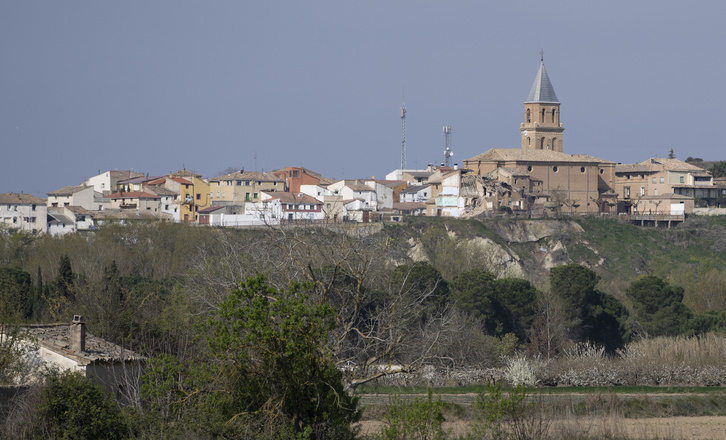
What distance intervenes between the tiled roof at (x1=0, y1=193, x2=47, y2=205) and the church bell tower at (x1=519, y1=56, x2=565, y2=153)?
1853 inches

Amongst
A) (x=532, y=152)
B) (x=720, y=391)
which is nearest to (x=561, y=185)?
(x=532, y=152)

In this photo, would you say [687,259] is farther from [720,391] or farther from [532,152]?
[720,391]

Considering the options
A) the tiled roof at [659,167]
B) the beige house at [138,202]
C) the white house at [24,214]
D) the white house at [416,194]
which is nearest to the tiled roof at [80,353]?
the white house at [24,214]

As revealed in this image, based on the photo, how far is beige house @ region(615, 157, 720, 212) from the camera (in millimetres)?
86938

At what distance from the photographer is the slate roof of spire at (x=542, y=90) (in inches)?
4026

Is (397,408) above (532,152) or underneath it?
underneath

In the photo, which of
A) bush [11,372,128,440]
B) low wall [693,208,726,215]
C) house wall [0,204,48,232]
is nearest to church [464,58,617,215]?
low wall [693,208,726,215]

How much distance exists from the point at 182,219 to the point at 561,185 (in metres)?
31.7

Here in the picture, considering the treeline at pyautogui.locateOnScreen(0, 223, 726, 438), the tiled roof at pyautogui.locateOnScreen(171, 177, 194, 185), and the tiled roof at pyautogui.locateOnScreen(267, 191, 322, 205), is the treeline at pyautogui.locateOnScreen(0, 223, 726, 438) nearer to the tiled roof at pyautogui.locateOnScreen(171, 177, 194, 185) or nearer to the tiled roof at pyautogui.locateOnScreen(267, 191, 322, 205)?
the tiled roof at pyautogui.locateOnScreen(267, 191, 322, 205)

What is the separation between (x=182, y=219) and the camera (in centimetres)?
8081

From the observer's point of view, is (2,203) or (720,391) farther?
(2,203)

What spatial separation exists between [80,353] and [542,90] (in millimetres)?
86115

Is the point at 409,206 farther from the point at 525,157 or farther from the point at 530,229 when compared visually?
the point at 530,229

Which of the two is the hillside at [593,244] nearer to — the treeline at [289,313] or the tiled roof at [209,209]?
the treeline at [289,313]
